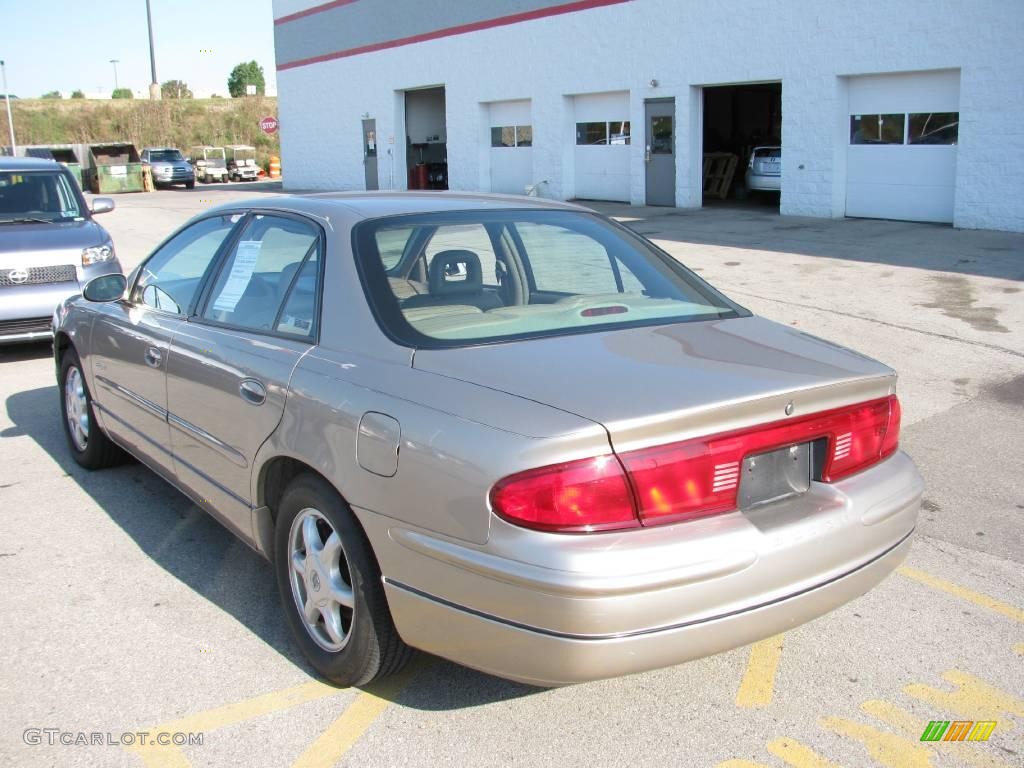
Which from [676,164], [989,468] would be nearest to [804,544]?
[989,468]

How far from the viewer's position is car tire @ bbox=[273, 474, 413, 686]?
3150mm

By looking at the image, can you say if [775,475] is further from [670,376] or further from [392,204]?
[392,204]

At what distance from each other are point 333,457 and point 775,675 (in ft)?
5.58

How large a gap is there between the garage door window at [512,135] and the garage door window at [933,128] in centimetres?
1083

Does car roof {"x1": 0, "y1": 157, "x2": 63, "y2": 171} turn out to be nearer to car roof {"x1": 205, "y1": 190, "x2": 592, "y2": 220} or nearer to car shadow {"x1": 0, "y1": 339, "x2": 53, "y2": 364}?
car shadow {"x1": 0, "y1": 339, "x2": 53, "y2": 364}

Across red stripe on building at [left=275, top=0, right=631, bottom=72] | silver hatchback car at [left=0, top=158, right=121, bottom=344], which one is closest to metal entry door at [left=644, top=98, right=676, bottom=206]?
red stripe on building at [left=275, top=0, right=631, bottom=72]

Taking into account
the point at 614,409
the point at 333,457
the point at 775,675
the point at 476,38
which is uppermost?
the point at 476,38

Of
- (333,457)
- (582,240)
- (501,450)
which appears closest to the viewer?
(501,450)

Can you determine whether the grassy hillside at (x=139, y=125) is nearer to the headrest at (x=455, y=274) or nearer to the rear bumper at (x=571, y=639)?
the headrest at (x=455, y=274)

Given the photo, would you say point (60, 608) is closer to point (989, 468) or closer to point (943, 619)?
point (943, 619)

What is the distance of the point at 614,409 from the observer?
2.75 meters

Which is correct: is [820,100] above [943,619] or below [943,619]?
above

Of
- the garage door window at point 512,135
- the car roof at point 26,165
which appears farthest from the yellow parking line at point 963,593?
the garage door window at point 512,135

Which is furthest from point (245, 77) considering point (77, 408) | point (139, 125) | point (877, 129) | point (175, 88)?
point (77, 408)
